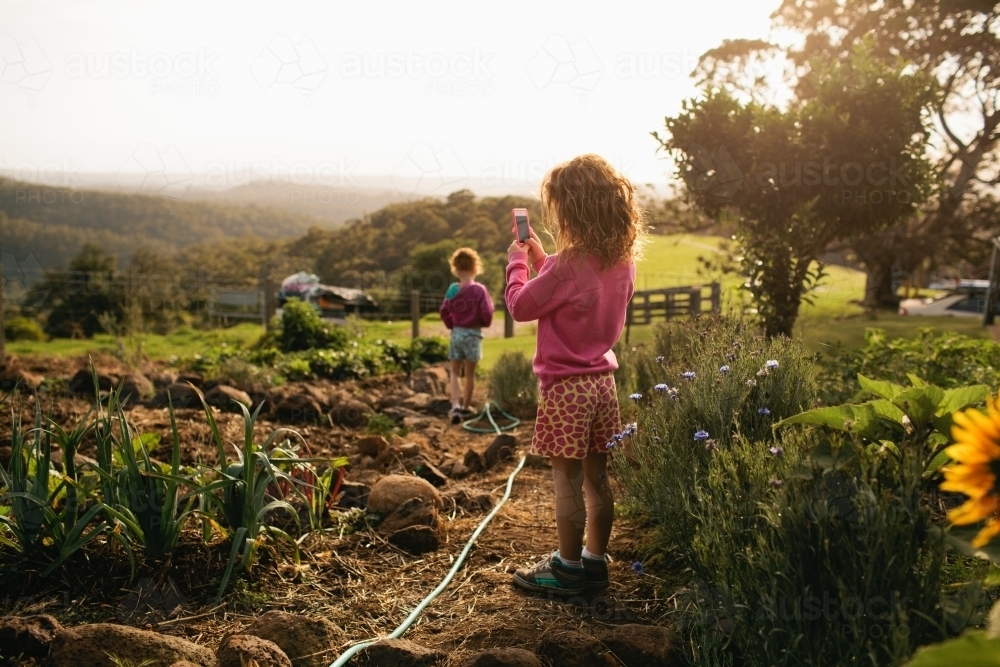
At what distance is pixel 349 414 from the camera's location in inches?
268

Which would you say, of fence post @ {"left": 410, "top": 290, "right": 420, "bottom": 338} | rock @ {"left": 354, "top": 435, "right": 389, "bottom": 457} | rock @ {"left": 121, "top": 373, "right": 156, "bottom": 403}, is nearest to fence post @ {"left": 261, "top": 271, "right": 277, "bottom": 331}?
fence post @ {"left": 410, "top": 290, "right": 420, "bottom": 338}

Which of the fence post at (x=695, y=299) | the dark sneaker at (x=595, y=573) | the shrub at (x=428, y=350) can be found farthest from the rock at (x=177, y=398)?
the fence post at (x=695, y=299)

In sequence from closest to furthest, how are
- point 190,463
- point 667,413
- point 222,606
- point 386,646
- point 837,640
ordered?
point 837,640, point 386,646, point 222,606, point 667,413, point 190,463

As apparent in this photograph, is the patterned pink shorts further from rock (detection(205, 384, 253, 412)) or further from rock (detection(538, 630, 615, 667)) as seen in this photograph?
rock (detection(205, 384, 253, 412))

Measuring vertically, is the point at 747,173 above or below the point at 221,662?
above

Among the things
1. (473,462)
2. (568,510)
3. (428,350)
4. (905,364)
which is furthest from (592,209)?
(428,350)

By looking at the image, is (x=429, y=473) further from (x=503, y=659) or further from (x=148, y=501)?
(x=503, y=659)

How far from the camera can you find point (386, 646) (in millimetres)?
2447

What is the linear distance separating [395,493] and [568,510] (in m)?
1.17

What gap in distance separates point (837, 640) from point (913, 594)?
26cm

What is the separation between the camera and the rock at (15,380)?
23.0 ft

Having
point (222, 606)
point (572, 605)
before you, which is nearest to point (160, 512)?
point (222, 606)

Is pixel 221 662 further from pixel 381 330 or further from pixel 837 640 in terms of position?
pixel 381 330

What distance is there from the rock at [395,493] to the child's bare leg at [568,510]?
101cm
